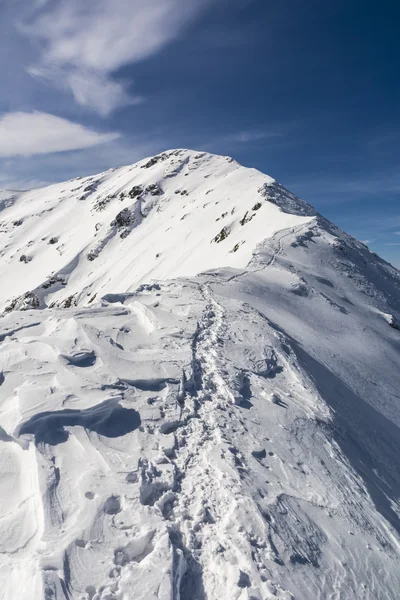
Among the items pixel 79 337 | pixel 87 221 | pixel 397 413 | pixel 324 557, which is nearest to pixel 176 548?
pixel 324 557

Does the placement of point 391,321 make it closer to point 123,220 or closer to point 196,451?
point 196,451

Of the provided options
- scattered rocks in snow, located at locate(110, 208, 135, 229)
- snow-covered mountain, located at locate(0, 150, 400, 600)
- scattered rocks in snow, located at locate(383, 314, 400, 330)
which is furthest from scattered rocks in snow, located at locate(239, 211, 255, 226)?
scattered rocks in snow, located at locate(110, 208, 135, 229)

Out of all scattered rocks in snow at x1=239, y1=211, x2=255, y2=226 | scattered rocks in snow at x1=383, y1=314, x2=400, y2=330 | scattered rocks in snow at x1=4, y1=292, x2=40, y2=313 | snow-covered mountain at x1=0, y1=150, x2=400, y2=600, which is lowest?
scattered rocks in snow at x1=4, y1=292, x2=40, y2=313

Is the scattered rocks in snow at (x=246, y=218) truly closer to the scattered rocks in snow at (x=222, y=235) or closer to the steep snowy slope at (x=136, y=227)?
the steep snowy slope at (x=136, y=227)

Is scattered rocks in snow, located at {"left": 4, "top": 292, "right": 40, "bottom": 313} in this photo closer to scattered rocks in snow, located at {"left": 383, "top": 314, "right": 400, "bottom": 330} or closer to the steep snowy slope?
the steep snowy slope

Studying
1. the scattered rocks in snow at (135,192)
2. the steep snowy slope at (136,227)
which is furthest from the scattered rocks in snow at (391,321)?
the scattered rocks in snow at (135,192)

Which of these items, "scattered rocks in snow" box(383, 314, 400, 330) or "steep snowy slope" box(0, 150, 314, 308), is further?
"steep snowy slope" box(0, 150, 314, 308)

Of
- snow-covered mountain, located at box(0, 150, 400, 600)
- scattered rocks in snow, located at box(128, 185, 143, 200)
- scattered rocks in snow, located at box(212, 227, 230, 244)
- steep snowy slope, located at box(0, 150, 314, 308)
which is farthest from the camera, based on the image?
scattered rocks in snow, located at box(128, 185, 143, 200)

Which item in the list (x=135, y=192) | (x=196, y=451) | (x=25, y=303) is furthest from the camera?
(x=135, y=192)

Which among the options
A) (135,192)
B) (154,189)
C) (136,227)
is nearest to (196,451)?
(136,227)
